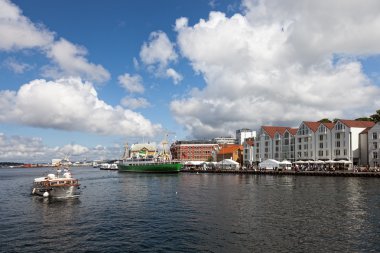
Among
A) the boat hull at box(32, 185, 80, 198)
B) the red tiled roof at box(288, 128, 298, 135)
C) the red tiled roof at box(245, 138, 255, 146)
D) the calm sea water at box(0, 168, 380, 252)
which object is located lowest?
the calm sea water at box(0, 168, 380, 252)

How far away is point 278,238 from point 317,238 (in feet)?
10.1

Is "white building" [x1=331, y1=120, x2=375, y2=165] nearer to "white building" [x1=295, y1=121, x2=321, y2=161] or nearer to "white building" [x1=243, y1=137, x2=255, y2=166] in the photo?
"white building" [x1=295, y1=121, x2=321, y2=161]

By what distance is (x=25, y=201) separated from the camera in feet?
187

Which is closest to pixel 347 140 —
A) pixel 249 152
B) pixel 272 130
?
pixel 272 130

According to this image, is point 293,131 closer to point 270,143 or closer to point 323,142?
point 270,143

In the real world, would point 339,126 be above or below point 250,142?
above

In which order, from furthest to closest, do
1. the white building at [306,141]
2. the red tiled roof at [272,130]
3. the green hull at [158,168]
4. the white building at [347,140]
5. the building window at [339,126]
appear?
the green hull at [158,168]
the red tiled roof at [272,130]
the white building at [306,141]
the building window at [339,126]
the white building at [347,140]

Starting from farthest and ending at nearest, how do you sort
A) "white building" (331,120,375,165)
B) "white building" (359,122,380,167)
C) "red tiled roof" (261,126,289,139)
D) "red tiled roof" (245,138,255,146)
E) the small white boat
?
"red tiled roof" (245,138,255,146) → "red tiled roof" (261,126,289,139) → "white building" (331,120,375,165) → "white building" (359,122,380,167) → the small white boat

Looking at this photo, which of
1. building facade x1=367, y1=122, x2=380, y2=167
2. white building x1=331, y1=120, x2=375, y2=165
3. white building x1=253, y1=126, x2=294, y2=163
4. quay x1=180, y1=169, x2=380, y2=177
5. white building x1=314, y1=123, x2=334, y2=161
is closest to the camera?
quay x1=180, y1=169, x2=380, y2=177

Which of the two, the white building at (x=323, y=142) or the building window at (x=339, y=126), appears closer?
the building window at (x=339, y=126)

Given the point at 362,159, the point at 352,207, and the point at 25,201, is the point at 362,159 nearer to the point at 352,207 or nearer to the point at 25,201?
the point at 352,207

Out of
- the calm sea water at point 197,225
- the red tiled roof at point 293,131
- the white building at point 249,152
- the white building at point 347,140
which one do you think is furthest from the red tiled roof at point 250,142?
the calm sea water at point 197,225

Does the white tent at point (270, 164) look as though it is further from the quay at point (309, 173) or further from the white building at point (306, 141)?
the white building at point (306, 141)

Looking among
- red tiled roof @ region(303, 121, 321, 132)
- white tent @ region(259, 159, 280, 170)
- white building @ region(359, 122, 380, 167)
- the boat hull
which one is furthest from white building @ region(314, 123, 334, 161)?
the boat hull
